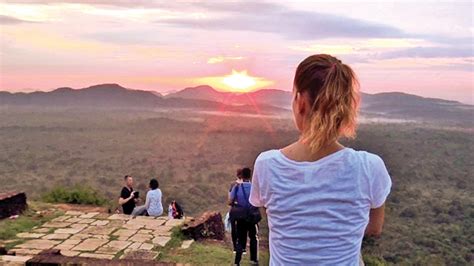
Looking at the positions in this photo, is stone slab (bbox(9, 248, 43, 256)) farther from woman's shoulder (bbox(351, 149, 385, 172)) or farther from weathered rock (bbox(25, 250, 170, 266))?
woman's shoulder (bbox(351, 149, 385, 172))

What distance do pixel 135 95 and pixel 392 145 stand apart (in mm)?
56813

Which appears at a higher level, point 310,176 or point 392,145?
point 310,176

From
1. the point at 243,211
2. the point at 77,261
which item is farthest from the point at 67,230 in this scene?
the point at 243,211

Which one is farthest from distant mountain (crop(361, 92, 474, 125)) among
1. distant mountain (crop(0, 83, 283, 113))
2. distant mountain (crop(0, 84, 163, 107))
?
distant mountain (crop(0, 84, 163, 107))

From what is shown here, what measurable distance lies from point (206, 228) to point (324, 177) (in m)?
7.04

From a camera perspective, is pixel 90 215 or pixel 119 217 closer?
pixel 119 217

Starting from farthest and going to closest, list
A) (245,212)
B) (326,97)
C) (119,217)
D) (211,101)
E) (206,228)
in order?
(211,101)
(119,217)
(206,228)
(245,212)
(326,97)

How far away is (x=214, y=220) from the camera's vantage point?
8.93 meters

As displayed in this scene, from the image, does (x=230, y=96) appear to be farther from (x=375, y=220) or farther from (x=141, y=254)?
(x=375, y=220)

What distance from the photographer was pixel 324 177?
64.8 inches

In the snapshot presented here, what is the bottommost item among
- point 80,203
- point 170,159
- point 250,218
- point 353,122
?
point 170,159

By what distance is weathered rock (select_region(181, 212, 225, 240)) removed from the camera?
322 inches

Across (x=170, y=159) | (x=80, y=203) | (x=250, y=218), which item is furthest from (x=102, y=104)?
(x=250, y=218)

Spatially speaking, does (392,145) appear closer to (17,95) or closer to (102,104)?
(102,104)
